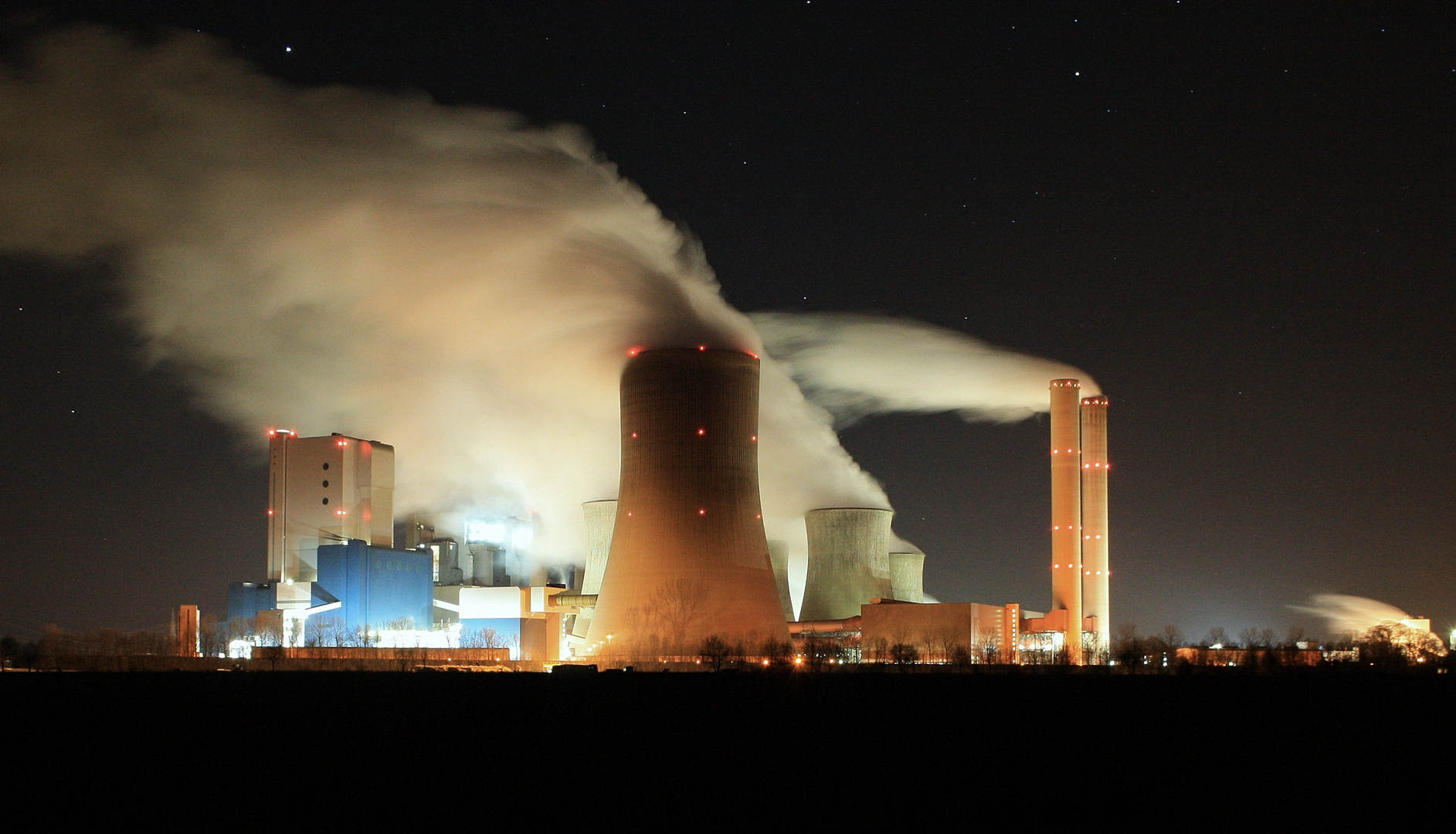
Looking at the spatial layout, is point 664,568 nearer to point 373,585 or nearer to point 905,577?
point 373,585

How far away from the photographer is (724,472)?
35188mm

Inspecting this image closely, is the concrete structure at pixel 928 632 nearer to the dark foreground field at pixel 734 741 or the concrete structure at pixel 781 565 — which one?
the concrete structure at pixel 781 565

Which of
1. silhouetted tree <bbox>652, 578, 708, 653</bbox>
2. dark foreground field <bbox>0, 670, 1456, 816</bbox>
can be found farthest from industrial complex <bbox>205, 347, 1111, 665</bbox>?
dark foreground field <bbox>0, 670, 1456, 816</bbox>

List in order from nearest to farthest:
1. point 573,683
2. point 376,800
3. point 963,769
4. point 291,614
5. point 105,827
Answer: point 105,827 → point 376,800 → point 963,769 → point 573,683 → point 291,614

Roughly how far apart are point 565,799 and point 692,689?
15.7 metres

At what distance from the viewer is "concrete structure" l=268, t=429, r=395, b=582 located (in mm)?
47094

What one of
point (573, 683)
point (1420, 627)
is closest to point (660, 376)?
point (573, 683)

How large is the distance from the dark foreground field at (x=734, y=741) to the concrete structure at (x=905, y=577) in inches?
751

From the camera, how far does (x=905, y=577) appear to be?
5144cm

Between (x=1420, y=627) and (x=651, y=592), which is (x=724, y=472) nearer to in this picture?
(x=651, y=592)

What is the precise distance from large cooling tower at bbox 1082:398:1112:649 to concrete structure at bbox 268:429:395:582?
92.1ft

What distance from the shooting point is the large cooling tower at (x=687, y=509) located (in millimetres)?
34875

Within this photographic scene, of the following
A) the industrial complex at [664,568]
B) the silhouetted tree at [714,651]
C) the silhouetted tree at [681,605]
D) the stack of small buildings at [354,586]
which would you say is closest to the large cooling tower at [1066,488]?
the industrial complex at [664,568]

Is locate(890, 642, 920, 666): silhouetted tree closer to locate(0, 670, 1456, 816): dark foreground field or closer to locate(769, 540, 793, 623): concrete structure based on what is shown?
locate(769, 540, 793, 623): concrete structure
